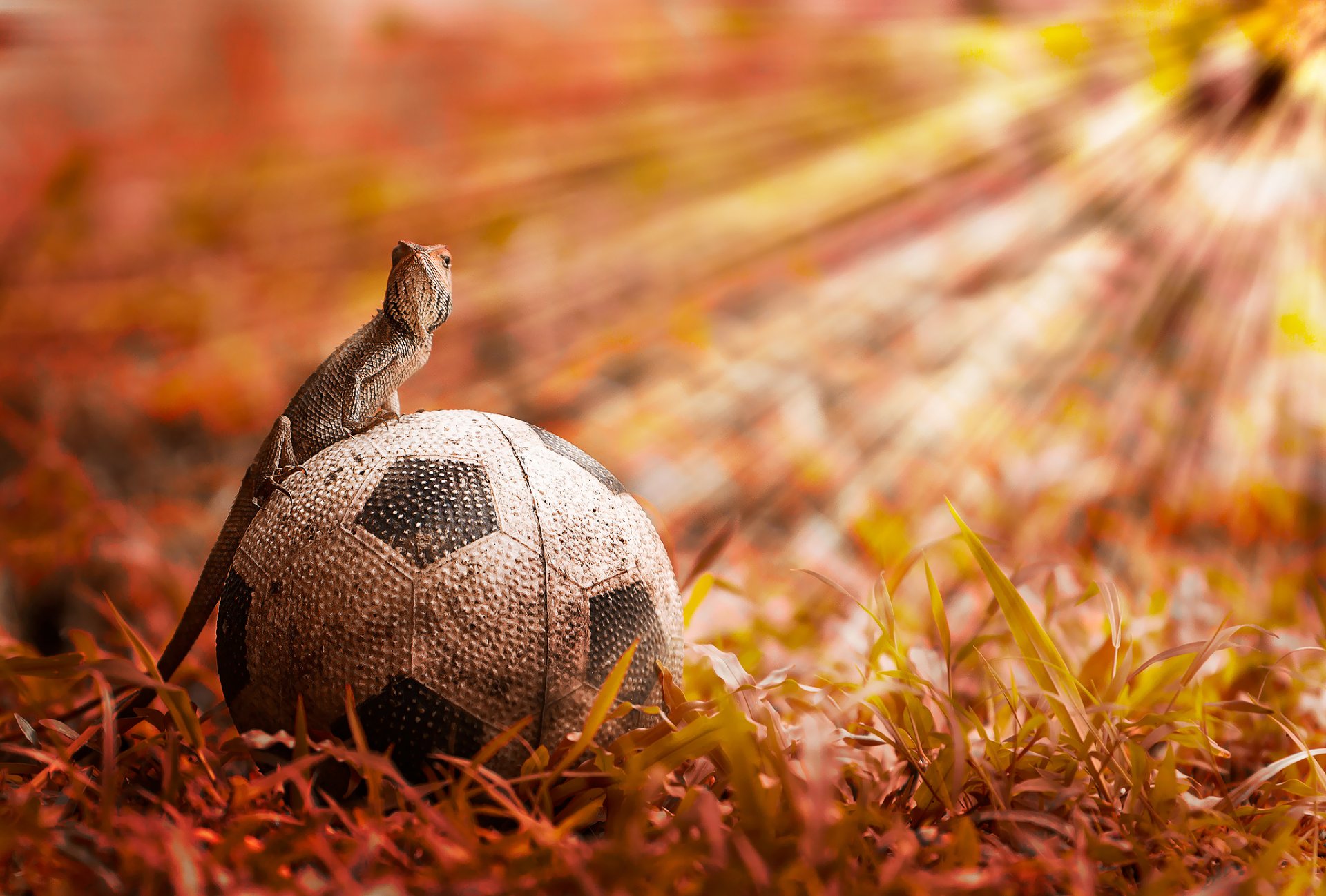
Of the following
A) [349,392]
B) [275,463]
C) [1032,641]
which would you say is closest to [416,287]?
[349,392]

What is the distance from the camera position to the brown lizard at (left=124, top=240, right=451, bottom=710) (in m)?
1.96

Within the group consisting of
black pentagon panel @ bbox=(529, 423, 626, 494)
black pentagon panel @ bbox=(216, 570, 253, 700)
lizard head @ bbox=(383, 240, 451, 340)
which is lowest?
black pentagon panel @ bbox=(216, 570, 253, 700)

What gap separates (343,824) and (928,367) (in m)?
4.21

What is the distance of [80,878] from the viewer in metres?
1.42

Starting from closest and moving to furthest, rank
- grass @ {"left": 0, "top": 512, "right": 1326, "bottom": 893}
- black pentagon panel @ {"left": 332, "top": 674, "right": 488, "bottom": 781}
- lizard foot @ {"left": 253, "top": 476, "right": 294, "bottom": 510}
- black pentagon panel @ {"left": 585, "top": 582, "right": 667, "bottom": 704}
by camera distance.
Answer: grass @ {"left": 0, "top": 512, "right": 1326, "bottom": 893} → black pentagon panel @ {"left": 332, "top": 674, "right": 488, "bottom": 781} → black pentagon panel @ {"left": 585, "top": 582, "right": 667, "bottom": 704} → lizard foot @ {"left": 253, "top": 476, "right": 294, "bottom": 510}

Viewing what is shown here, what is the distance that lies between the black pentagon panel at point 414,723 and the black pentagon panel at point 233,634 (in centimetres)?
26

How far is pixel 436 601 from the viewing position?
64.4 inches

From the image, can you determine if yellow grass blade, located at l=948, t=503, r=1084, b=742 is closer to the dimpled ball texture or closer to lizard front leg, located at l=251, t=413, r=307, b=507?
the dimpled ball texture

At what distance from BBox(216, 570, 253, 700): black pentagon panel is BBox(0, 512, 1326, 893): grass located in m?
0.10

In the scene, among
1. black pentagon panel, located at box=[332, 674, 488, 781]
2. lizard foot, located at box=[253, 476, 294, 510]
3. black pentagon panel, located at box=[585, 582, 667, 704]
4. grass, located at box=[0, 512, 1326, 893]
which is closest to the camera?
grass, located at box=[0, 512, 1326, 893]

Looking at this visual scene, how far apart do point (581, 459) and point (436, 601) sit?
51 cm

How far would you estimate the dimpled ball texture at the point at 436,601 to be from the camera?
1636 millimetres

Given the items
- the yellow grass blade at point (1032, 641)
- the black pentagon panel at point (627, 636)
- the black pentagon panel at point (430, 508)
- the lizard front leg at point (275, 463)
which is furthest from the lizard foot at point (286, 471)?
the yellow grass blade at point (1032, 641)

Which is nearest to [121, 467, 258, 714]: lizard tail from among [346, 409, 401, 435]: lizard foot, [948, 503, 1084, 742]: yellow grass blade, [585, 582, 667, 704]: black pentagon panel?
[346, 409, 401, 435]: lizard foot
